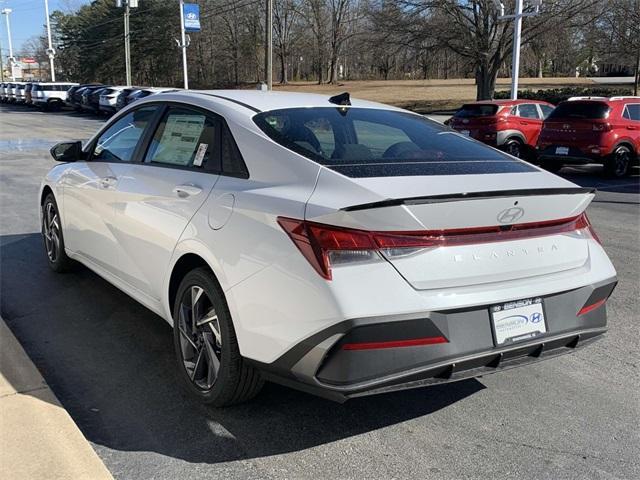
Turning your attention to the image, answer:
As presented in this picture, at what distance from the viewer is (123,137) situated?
4777 mm

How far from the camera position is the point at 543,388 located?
3779 millimetres

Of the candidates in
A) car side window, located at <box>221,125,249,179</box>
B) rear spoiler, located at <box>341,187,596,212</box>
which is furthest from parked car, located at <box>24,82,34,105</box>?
rear spoiler, located at <box>341,187,596,212</box>

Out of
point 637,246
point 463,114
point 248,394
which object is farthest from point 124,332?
point 463,114

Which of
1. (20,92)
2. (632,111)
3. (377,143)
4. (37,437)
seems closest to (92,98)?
(20,92)

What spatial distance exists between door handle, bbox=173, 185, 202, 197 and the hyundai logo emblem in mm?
1616

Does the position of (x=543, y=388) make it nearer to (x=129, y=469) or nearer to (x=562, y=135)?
(x=129, y=469)

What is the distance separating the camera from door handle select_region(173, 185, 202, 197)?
355 cm

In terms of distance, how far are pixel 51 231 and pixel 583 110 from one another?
11.6m

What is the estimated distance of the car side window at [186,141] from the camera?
369cm

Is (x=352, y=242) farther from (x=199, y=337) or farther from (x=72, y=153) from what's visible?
(x=72, y=153)

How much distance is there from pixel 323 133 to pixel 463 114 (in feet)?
44.4

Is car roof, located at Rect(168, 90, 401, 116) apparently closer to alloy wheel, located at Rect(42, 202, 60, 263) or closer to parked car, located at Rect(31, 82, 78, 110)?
alloy wheel, located at Rect(42, 202, 60, 263)

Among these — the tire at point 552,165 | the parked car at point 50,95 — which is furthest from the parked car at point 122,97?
the tire at point 552,165

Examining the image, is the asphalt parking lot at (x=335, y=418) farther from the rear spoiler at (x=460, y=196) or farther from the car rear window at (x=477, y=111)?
the car rear window at (x=477, y=111)
